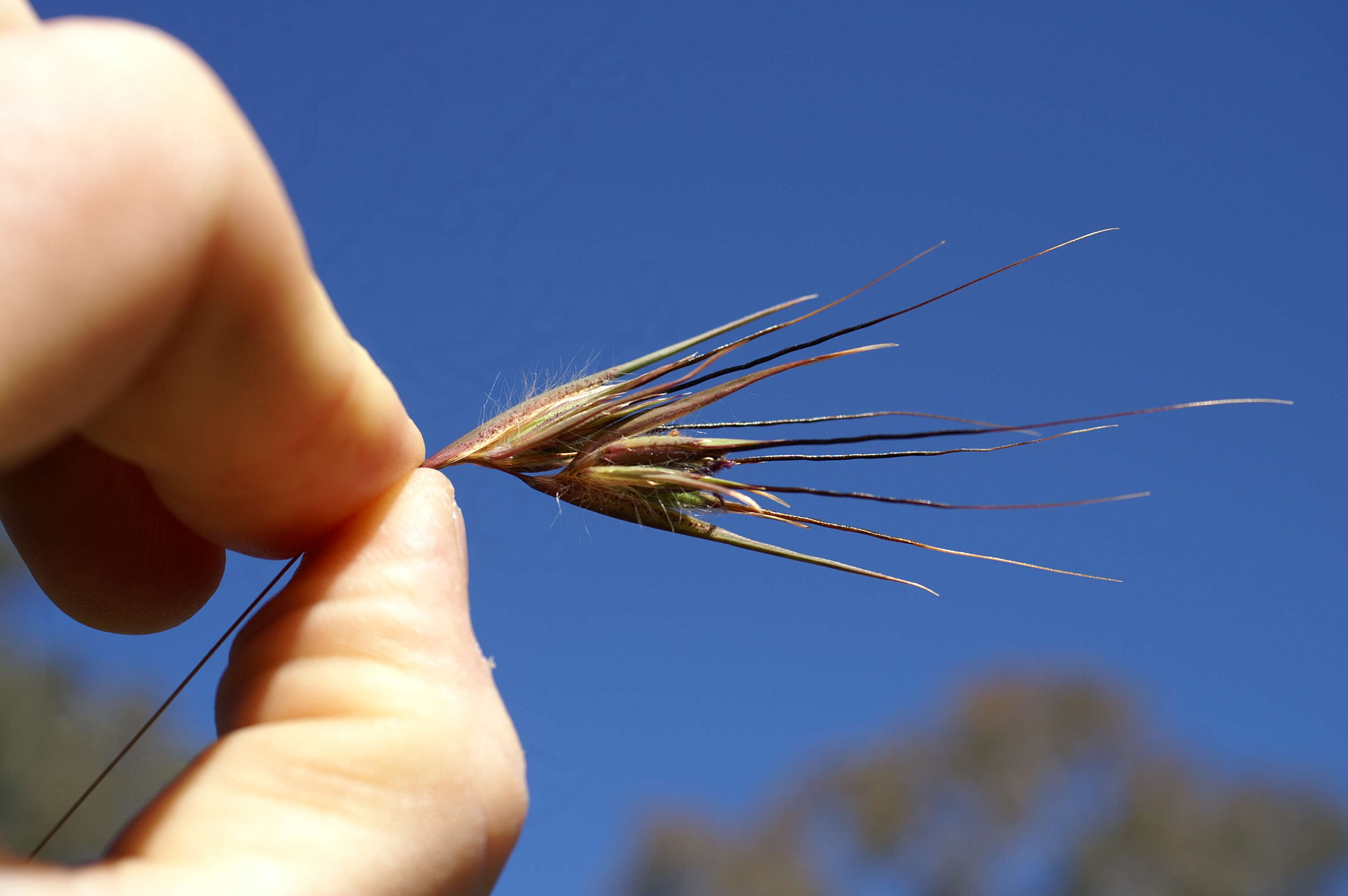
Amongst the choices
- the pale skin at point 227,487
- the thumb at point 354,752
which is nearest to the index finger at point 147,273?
the pale skin at point 227,487

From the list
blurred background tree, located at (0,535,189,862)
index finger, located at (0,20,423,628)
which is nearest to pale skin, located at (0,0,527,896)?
index finger, located at (0,20,423,628)

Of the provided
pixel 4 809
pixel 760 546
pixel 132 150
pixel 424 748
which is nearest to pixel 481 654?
pixel 424 748

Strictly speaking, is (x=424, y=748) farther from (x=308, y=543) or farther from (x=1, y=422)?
(x=1, y=422)

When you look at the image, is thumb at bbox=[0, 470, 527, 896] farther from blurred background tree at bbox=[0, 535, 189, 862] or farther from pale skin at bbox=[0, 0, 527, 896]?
blurred background tree at bbox=[0, 535, 189, 862]

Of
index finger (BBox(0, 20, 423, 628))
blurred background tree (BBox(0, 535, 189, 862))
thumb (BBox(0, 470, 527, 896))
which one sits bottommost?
blurred background tree (BBox(0, 535, 189, 862))

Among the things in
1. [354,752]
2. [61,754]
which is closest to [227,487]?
[354,752]
